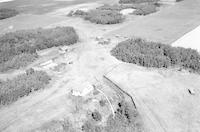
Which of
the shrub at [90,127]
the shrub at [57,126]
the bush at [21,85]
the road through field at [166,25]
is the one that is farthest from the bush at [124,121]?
the road through field at [166,25]

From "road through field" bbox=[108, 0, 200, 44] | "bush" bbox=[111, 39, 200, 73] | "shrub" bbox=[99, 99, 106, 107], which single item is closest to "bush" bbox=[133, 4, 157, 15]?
"road through field" bbox=[108, 0, 200, 44]

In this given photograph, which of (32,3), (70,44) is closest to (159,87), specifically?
(70,44)

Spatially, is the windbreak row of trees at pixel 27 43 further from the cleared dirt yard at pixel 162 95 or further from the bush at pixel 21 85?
the cleared dirt yard at pixel 162 95

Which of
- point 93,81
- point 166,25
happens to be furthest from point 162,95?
point 166,25

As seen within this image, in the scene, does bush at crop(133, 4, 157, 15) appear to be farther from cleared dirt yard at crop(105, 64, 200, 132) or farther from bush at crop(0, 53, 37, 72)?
bush at crop(0, 53, 37, 72)

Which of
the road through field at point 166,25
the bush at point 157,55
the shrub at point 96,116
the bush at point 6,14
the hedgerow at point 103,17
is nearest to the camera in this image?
the shrub at point 96,116

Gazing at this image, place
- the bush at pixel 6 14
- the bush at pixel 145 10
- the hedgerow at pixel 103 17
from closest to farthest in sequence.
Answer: the hedgerow at pixel 103 17, the bush at pixel 145 10, the bush at pixel 6 14
